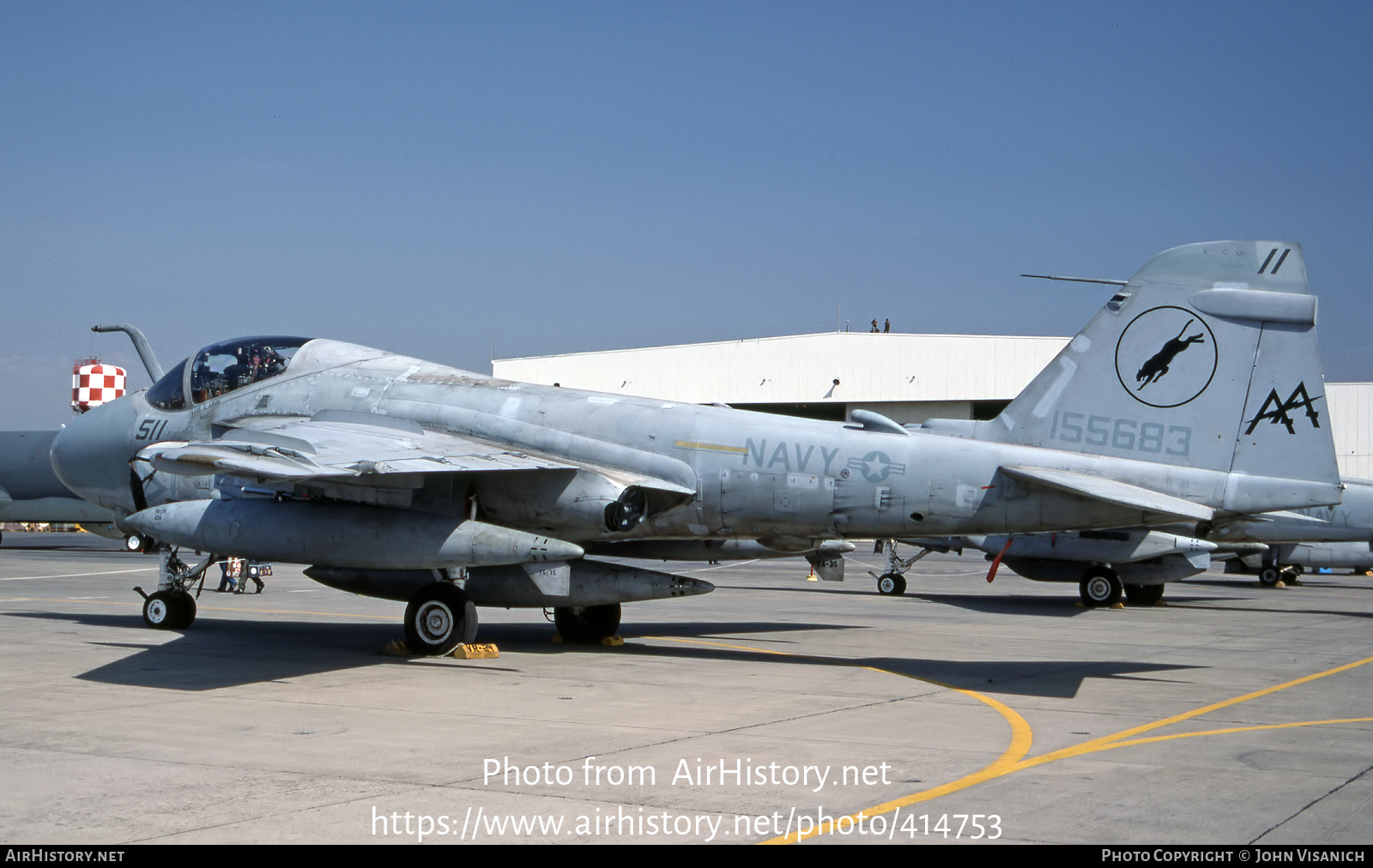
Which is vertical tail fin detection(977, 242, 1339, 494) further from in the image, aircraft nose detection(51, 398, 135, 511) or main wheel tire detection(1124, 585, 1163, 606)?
main wheel tire detection(1124, 585, 1163, 606)

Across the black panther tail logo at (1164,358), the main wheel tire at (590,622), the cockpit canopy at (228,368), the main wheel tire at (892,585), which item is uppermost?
the black panther tail logo at (1164,358)

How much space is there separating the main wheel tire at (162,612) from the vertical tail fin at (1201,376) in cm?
1061

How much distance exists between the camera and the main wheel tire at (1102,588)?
23.7 meters

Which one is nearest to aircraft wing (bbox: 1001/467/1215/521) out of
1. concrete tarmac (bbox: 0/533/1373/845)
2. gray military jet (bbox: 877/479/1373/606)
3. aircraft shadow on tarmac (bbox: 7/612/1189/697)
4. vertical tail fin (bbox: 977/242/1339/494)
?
vertical tail fin (bbox: 977/242/1339/494)

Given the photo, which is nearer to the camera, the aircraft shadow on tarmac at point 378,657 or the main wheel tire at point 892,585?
the aircraft shadow on tarmac at point 378,657

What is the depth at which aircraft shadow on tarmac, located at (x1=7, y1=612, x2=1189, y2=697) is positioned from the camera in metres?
11.9

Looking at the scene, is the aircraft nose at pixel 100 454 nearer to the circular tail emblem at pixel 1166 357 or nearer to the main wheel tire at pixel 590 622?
the main wheel tire at pixel 590 622

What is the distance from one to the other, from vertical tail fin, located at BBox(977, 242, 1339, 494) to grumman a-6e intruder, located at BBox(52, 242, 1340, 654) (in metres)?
0.02

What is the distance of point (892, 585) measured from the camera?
2642cm

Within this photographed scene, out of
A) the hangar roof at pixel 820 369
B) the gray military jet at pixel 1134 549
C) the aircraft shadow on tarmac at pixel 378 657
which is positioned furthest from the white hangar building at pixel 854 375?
the aircraft shadow on tarmac at pixel 378 657

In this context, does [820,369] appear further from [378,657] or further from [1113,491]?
[1113,491]

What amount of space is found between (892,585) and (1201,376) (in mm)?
15185

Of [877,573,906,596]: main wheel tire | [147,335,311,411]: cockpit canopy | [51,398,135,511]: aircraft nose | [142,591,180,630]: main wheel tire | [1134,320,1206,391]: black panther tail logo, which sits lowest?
[877,573,906,596]: main wheel tire
